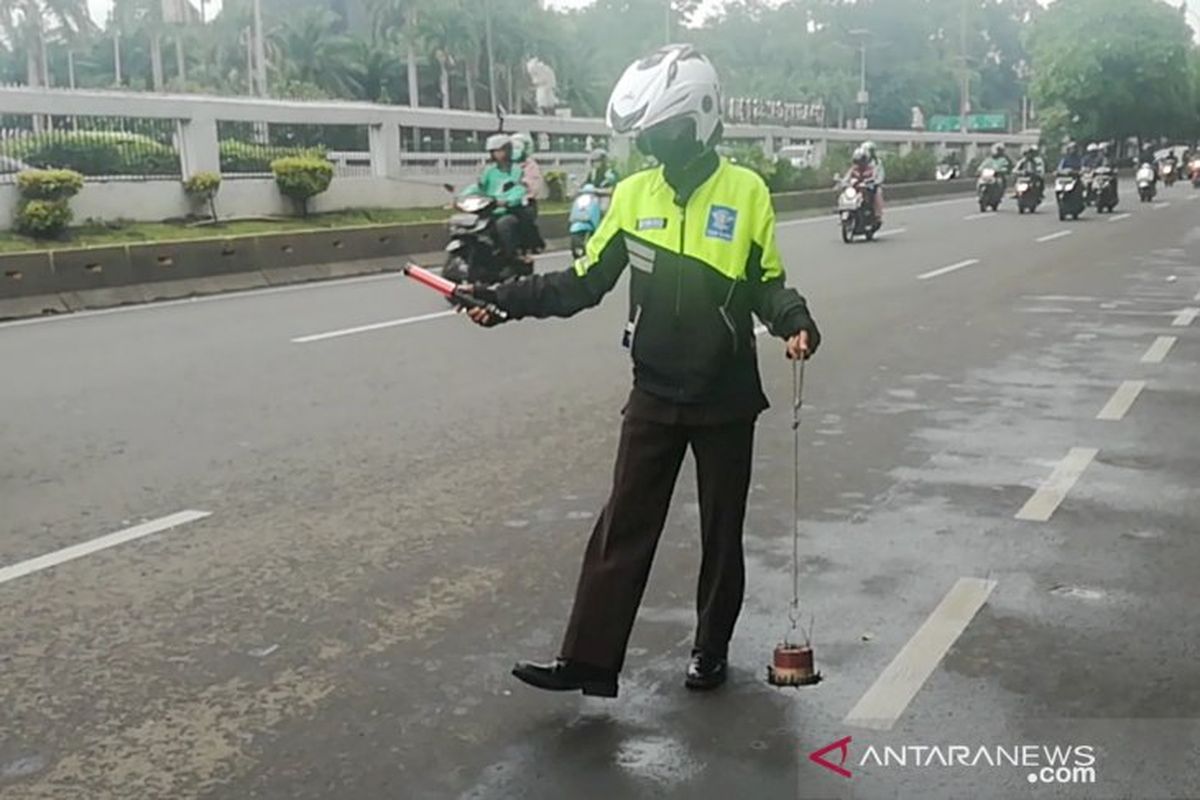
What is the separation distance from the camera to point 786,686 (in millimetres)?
4258

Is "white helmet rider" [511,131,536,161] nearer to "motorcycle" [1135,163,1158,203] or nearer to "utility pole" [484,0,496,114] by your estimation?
"motorcycle" [1135,163,1158,203]

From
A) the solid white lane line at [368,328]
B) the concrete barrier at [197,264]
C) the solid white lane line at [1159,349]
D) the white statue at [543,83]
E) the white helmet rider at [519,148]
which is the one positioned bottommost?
the solid white lane line at [1159,349]

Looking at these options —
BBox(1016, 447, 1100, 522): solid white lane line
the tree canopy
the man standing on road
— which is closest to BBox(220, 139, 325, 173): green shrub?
the tree canopy

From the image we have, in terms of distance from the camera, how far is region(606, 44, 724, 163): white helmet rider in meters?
4.06

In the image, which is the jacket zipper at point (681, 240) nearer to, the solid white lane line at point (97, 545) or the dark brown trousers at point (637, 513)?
the dark brown trousers at point (637, 513)

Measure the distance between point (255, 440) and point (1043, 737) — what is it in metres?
4.98

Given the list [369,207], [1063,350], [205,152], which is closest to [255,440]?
[1063,350]

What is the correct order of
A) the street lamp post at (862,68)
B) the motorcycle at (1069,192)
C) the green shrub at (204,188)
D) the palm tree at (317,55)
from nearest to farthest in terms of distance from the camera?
the green shrub at (204,188), the motorcycle at (1069,192), the palm tree at (317,55), the street lamp post at (862,68)

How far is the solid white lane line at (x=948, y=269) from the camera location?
1717cm

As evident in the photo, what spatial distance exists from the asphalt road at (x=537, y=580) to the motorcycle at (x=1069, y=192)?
1749 centimetres

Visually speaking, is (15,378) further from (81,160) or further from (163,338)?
(81,160)

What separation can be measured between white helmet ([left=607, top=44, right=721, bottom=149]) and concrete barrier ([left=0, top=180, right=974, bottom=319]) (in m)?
11.2

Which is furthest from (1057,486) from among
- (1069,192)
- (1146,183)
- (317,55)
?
(317,55)

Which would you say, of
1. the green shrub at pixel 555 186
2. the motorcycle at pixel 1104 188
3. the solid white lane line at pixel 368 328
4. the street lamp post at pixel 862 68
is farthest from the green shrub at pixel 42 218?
the street lamp post at pixel 862 68
